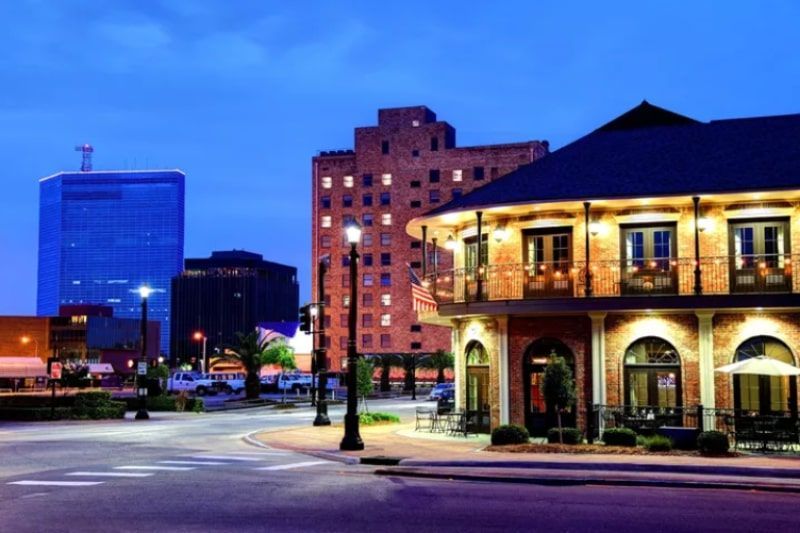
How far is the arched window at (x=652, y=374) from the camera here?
29094 mm

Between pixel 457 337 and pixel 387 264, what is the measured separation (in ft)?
317

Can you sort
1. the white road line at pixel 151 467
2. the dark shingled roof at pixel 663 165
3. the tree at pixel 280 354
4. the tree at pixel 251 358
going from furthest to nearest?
the tree at pixel 280 354, the tree at pixel 251 358, the dark shingled roof at pixel 663 165, the white road line at pixel 151 467

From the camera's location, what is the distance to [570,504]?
52.8 feet

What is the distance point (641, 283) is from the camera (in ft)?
97.8

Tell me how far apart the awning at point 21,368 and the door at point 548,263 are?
239 feet

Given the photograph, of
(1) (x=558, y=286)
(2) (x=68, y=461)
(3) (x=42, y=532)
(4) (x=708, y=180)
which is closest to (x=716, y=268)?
(4) (x=708, y=180)

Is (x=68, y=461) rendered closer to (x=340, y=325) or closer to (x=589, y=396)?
(x=589, y=396)

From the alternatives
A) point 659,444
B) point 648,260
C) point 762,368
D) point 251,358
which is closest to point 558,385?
point 659,444

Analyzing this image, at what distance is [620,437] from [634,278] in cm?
596

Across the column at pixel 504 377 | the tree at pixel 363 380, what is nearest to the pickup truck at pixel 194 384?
the tree at pixel 363 380

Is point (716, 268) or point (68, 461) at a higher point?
point (716, 268)

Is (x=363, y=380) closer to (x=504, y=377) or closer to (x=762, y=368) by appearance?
(x=504, y=377)

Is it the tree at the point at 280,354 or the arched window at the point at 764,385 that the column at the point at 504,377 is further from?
the tree at the point at 280,354

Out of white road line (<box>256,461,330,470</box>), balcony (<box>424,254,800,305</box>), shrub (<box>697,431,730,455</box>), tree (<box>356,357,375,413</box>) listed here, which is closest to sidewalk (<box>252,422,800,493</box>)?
shrub (<box>697,431,730,455</box>)
